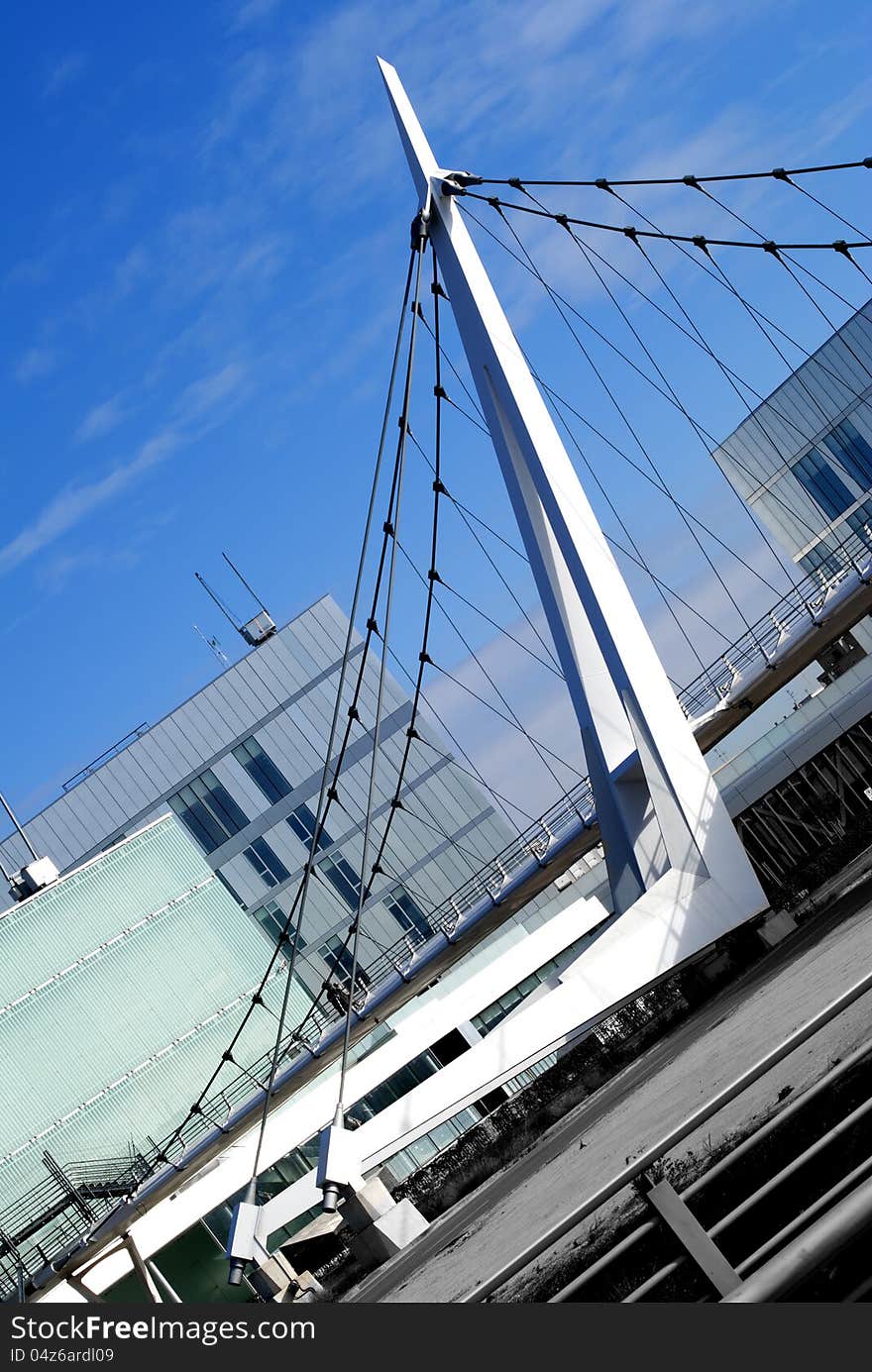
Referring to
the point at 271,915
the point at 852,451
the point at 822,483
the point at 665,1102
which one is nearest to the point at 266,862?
the point at 271,915

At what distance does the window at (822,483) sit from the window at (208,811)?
93.8ft

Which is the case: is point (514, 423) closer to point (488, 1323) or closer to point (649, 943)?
point (649, 943)

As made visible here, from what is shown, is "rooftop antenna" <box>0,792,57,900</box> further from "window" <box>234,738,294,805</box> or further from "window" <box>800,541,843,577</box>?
"window" <box>800,541,843,577</box>

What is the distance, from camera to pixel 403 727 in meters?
59.1

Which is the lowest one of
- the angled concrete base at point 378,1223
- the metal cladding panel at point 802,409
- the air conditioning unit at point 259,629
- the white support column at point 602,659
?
the angled concrete base at point 378,1223

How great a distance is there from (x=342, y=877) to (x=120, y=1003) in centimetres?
1774

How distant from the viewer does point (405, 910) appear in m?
56.5

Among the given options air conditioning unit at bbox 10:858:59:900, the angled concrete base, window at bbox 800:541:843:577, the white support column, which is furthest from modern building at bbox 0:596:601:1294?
window at bbox 800:541:843:577

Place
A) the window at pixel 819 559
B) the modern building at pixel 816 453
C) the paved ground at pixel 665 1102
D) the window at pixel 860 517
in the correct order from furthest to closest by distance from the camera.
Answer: the window at pixel 819 559, the modern building at pixel 816 453, the window at pixel 860 517, the paved ground at pixel 665 1102

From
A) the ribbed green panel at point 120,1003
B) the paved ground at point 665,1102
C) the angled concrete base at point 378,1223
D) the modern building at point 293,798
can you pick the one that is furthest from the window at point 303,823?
the paved ground at point 665,1102

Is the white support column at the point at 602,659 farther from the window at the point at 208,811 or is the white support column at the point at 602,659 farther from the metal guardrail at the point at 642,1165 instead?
the window at the point at 208,811

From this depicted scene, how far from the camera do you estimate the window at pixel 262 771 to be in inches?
2259

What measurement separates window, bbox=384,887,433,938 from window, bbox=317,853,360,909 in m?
1.48

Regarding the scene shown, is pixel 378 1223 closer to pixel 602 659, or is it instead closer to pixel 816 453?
pixel 602 659
